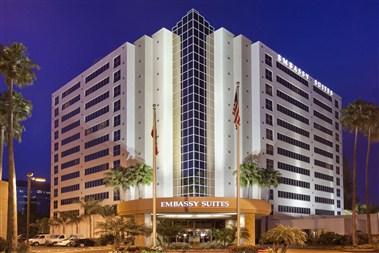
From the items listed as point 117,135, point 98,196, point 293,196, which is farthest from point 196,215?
point 293,196

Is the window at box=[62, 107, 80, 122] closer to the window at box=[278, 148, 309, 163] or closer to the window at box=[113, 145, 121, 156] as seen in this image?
the window at box=[113, 145, 121, 156]

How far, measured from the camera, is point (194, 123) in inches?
3169

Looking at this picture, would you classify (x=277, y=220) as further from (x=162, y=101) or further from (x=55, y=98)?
(x=55, y=98)

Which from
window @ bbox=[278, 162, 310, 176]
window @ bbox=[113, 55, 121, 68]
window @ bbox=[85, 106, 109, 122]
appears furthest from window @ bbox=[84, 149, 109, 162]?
window @ bbox=[278, 162, 310, 176]

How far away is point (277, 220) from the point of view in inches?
3531

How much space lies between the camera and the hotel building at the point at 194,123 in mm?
80000

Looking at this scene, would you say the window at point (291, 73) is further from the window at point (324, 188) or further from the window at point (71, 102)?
the window at point (71, 102)

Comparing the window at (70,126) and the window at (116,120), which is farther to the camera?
the window at (70,126)

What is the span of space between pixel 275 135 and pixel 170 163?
21307 mm

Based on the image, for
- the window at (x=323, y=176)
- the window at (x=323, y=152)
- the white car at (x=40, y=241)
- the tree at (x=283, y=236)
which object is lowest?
the white car at (x=40, y=241)

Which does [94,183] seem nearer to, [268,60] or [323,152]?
[268,60]

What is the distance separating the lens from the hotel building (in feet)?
262

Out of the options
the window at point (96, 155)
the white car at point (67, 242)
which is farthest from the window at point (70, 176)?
the white car at point (67, 242)

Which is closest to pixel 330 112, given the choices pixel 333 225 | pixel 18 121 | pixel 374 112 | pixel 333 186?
pixel 333 186
